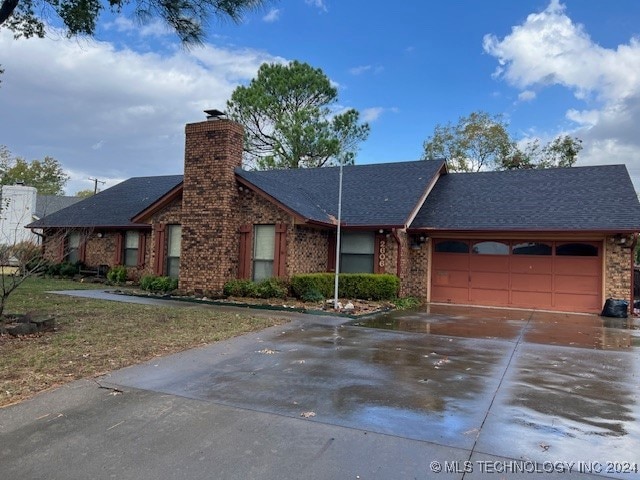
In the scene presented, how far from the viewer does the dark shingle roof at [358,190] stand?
14.8m

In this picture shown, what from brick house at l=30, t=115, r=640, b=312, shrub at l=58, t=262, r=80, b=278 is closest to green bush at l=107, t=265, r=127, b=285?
shrub at l=58, t=262, r=80, b=278

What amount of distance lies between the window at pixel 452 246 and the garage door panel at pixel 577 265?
2852 millimetres

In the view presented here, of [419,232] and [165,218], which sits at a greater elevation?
[165,218]

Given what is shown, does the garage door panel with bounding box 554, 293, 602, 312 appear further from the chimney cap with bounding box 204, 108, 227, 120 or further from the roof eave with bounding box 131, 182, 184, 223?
→ the roof eave with bounding box 131, 182, 184, 223

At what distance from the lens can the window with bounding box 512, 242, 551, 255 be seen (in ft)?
47.6

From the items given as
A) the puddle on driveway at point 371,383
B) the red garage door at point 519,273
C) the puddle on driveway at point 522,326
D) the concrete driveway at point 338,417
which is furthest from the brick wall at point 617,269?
the puddle on driveway at point 371,383

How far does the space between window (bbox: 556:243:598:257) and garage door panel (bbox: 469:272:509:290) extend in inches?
71.7

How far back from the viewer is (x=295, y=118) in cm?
3000

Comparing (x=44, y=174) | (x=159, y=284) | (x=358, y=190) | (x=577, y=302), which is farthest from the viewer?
(x=44, y=174)

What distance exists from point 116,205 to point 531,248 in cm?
1850

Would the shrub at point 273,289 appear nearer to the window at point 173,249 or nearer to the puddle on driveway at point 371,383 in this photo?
the window at point 173,249

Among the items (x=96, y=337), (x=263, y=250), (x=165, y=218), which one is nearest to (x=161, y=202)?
(x=165, y=218)

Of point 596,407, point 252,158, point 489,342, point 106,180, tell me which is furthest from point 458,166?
point 106,180

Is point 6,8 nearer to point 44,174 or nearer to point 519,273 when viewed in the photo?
point 519,273
